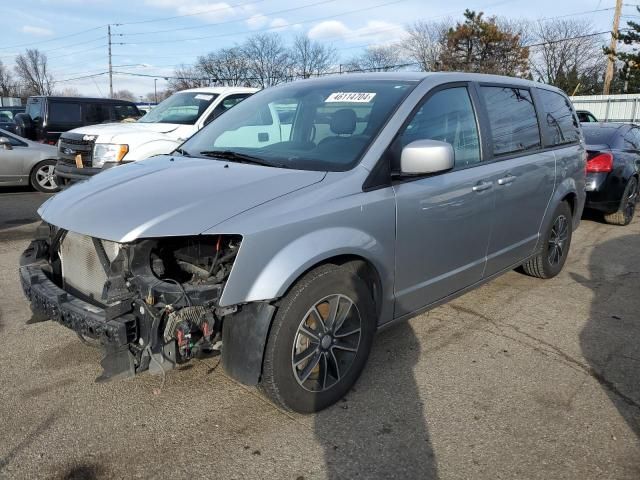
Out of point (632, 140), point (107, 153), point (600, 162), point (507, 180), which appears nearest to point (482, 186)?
point (507, 180)

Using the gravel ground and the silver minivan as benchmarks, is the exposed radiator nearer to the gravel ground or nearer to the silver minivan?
the silver minivan

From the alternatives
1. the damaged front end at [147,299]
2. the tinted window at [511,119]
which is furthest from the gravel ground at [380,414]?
the tinted window at [511,119]

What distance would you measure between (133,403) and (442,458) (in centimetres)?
172

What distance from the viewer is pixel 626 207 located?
824cm

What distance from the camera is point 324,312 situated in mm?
2947

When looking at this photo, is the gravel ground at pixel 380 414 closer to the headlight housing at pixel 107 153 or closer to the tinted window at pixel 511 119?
the tinted window at pixel 511 119

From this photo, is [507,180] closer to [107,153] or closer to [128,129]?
[107,153]

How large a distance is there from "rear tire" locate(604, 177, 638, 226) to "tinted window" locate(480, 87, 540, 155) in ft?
14.1

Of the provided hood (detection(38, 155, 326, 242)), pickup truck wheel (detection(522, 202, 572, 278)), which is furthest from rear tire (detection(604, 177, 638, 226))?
hood (detection(38, 155, 326, 242))

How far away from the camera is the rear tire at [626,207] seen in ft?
26.6

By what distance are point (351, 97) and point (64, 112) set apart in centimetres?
1149

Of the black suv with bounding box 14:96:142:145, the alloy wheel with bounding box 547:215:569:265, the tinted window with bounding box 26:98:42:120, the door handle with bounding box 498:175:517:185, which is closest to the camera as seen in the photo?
the door handle with bounding box 498:175:517:185

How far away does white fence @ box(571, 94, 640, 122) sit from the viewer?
89.7ft

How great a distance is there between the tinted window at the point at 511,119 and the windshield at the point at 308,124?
3.05 ft
